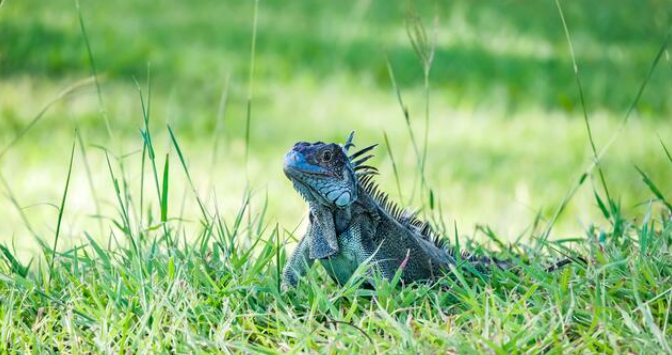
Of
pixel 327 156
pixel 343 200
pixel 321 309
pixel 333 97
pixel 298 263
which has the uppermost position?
pixel 333 97

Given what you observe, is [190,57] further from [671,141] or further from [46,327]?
[46,327]

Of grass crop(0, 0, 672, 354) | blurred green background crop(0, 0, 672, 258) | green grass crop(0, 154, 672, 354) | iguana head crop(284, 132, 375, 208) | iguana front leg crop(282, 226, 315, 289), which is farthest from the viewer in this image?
blurred green background crop(0, 0, 672, 258)

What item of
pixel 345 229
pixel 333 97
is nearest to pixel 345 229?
pixel 345 229

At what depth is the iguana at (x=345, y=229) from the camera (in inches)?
129

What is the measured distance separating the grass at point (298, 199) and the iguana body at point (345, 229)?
96 mm

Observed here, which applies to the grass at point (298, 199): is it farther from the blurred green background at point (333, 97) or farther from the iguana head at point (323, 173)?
the iguana head at point (323, 173)

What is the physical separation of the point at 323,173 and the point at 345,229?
0.24 metres

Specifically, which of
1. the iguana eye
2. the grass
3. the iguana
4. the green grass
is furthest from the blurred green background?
the iguana eye

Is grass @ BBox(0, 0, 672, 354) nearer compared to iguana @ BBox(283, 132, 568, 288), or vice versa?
grass @ BBox(0, 0, 672, 354)

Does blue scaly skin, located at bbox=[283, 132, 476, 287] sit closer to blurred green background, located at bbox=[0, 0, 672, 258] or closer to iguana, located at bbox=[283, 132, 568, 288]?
iguana, located at bbox=[283, 132, 568, 288]

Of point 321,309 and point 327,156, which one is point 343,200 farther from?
point 321,309

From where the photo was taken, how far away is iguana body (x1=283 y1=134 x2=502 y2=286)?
3284 millimetres

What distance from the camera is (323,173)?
3268 mm

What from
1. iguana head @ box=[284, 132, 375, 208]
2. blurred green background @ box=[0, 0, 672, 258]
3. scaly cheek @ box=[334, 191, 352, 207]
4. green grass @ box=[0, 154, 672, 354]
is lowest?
green grass @ box=[0, 154, 672, 354]
